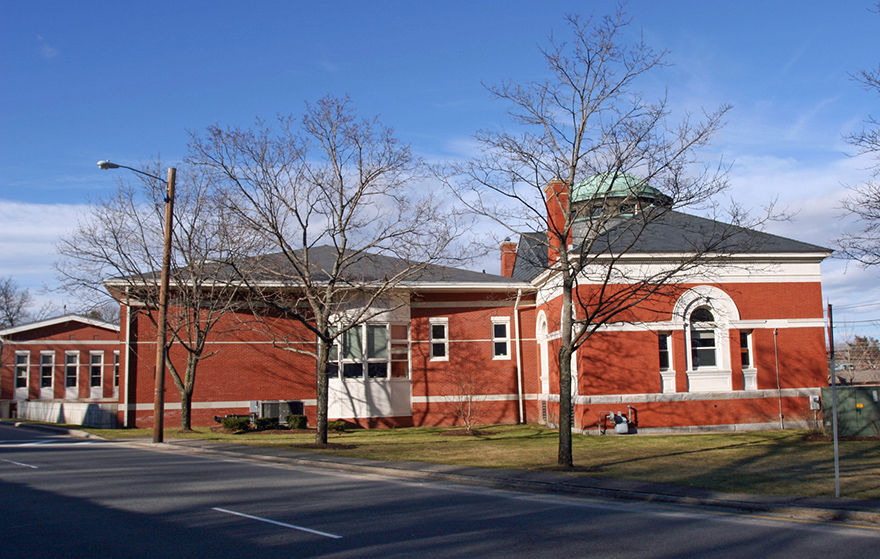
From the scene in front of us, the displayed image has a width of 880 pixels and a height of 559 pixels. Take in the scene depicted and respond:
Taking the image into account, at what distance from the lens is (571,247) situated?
2486cm

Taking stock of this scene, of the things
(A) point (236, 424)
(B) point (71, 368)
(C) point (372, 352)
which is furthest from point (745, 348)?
(B) point (71, 368)

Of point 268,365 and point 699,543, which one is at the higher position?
point 268,365

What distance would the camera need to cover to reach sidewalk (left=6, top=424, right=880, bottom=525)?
1026 centimetres

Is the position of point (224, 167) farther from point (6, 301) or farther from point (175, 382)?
point (6, 301)

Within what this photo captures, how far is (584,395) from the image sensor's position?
2459cm

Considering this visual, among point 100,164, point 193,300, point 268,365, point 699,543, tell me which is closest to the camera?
point 699,543

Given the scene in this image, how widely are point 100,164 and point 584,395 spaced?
1712 cm

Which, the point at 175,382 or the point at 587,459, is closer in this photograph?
the point at 587,459

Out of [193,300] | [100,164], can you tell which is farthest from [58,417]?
[100,164]

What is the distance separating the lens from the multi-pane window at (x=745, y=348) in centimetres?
2588

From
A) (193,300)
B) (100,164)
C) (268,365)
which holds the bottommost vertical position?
(268,365)

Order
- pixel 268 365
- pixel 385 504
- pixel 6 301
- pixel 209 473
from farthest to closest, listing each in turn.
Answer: pixel 6 301, pixel 268 365, pixel 209 473, pixel 385 504

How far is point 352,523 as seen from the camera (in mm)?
9125

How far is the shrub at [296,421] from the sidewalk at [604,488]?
8.63m
